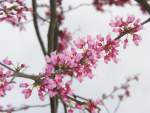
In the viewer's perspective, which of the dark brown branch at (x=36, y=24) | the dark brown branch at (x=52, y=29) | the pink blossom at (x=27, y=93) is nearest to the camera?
the pink blossom at (x=27, y=93)

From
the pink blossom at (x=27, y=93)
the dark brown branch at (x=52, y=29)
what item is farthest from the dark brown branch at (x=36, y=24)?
the pink blossom at (x=27, y=93)

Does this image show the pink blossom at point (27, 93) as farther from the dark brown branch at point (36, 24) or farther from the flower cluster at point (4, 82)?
the dark brown branch at point (36, 24)

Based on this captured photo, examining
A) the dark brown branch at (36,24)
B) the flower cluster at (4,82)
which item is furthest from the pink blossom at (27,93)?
the dark brown branch at (36,24)

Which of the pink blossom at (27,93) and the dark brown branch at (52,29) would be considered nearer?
the pink blossom at (27,93)

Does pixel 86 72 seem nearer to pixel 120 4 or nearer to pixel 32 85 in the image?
pixel 32 85

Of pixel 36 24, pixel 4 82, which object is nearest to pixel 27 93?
pixel 4 82

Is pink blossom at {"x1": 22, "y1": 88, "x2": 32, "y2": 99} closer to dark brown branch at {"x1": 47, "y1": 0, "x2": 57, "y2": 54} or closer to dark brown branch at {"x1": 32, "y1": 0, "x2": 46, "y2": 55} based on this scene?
dark brown branch at {"x1": 47, "y1": 0, "x2": 57, "y2": 54}

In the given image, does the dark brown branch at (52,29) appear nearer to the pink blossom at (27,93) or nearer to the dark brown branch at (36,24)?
the dark brown branch at (36,24)

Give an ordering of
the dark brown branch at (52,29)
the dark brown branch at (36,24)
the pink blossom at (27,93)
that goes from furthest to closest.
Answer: the dark brown branch at (36,24) < the dark brown branch at (52,29) < the pink blossom at (27,93)

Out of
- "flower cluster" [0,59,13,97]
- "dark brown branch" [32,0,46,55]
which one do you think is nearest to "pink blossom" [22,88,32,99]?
"flower cluster" [0,59,13,97]

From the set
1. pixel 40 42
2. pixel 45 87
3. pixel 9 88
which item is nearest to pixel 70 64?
pixel 45 87

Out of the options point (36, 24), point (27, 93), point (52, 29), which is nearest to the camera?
point (27, 93)

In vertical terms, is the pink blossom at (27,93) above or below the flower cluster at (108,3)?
below

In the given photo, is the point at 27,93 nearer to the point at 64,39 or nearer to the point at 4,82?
the point at 4,82
